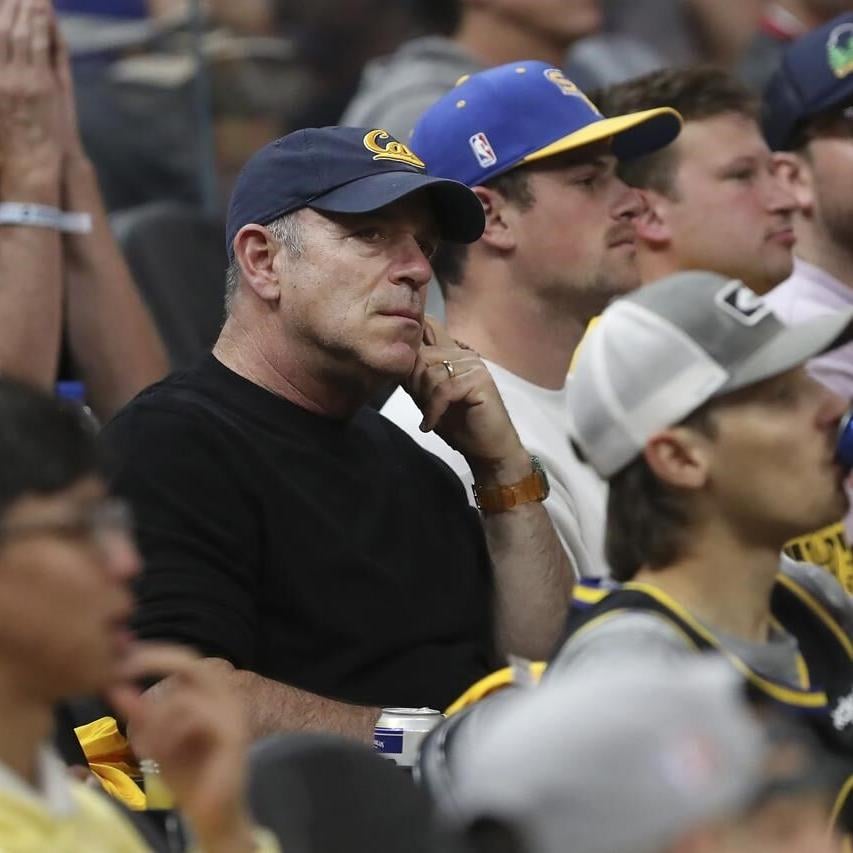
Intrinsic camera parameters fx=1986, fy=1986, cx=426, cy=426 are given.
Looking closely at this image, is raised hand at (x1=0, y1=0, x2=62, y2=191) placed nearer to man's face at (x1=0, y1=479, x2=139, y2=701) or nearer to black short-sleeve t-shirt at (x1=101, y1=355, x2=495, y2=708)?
black short-sleeve t-shirt at (x1=101, y1=355, x2=495, y2=708)

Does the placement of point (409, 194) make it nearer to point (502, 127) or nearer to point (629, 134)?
point (502, 127)

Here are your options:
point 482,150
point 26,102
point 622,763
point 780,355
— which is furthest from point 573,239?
point 622,763

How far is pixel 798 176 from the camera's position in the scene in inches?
205

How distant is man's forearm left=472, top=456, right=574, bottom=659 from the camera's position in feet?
12.1

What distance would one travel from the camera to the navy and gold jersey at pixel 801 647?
260 cm

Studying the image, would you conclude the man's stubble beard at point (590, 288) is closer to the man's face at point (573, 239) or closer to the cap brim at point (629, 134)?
the man's face at point (573, 239)

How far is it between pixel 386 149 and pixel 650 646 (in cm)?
146

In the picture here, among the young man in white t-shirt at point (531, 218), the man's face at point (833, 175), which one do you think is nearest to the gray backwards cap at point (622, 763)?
the young man in white t-shirt at point (531, 218)

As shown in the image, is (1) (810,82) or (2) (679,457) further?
(1) (810,82)

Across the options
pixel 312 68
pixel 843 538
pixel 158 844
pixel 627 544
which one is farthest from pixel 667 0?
pixel 158 844

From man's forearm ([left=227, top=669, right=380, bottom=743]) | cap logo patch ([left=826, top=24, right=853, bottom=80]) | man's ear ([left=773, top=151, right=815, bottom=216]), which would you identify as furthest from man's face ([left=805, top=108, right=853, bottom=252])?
man's forearm ([left=227, top=669, right=380, bottom=743])

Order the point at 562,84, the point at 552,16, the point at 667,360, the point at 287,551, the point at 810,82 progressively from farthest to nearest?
the point at 552,16 → the point at 810,82 → the point at 562,84 → the point at 287,551 → the point at 667,360

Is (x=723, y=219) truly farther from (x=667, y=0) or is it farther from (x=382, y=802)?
(x=667, y=0)

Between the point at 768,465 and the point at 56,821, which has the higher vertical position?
the point at 56,821
